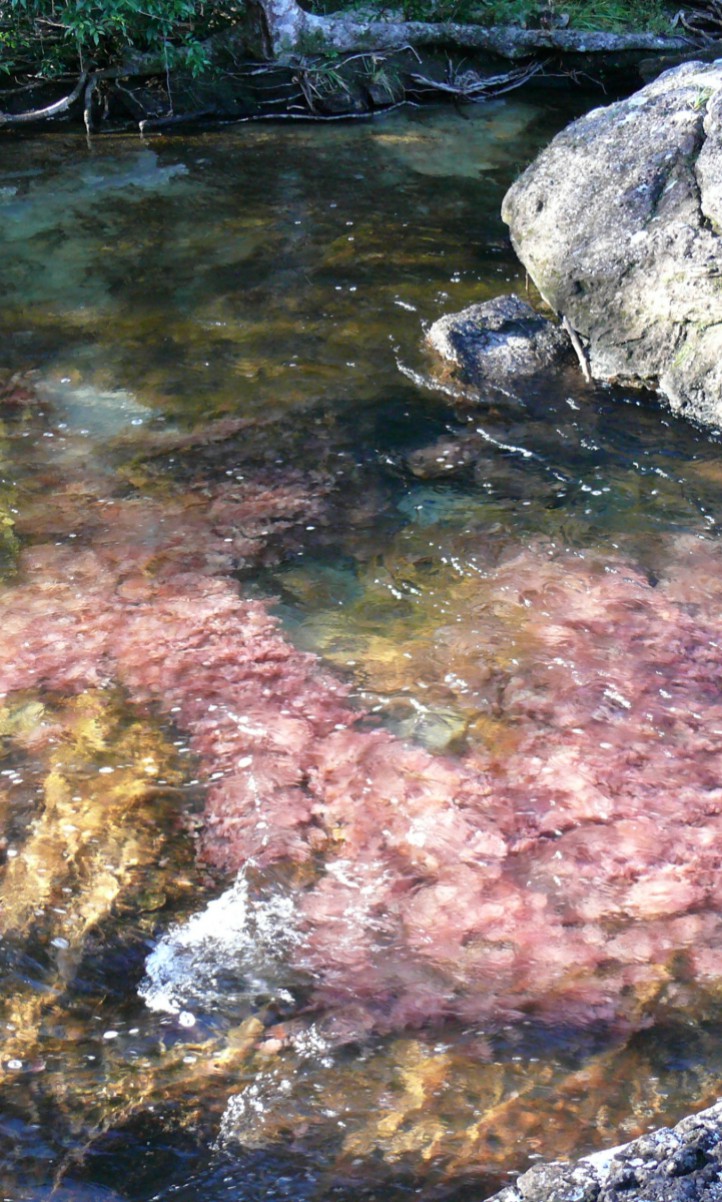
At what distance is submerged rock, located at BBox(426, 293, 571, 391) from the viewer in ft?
21.7

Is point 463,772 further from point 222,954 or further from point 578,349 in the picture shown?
point 578,349

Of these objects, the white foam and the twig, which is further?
the twig

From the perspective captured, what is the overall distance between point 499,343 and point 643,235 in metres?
1.07

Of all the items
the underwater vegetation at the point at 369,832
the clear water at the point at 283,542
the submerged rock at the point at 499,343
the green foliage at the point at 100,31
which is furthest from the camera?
the green foliage at the point at 100,31

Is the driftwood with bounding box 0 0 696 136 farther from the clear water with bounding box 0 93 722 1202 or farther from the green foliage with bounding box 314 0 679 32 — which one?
the clear water with bounding box 0 93 722 1202

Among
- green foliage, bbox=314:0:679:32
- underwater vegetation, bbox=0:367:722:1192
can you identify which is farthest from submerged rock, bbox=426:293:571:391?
green foliage, bbox=314:0:679:32

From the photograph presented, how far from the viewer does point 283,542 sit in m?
5.22

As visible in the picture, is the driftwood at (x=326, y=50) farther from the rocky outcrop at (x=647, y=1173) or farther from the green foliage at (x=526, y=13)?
the rocky outcrop at (x=647, y=1173)

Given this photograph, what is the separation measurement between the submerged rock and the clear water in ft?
0.73

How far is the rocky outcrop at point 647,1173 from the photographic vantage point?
2.04m

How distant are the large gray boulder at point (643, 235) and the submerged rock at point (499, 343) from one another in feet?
0.63

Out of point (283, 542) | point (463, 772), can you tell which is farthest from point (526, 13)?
point (463, 772)

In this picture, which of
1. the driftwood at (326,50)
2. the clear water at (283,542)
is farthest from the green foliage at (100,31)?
the clear water at (283,542)

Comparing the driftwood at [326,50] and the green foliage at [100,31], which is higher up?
the green foliage at [100,31]
